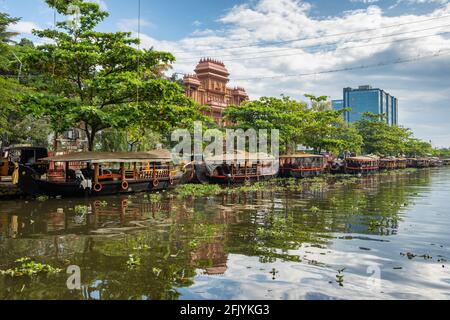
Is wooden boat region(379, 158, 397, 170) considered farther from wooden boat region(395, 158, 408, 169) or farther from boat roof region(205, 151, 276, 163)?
boat roof region(205, 151, 276, 163)

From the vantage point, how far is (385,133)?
5772 cm

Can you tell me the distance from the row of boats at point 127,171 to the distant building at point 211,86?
18.0m

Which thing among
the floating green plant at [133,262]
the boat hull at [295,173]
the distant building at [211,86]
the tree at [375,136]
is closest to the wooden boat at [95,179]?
the floating green plant at [133,262]

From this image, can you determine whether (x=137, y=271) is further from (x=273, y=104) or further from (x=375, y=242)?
(x=273, y=104)

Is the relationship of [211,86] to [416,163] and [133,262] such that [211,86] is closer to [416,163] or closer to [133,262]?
[416,163]

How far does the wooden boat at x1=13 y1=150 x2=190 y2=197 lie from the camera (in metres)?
17.2

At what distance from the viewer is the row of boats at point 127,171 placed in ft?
58.0

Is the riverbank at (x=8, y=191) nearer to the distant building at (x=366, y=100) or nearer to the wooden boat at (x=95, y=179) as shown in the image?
the wooden boat at (x=95, y=179)

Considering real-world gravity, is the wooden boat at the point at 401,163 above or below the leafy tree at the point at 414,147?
below

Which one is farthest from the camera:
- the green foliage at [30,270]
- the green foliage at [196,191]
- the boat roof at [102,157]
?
the green foliage at [196,191]

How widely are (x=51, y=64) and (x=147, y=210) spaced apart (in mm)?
10086

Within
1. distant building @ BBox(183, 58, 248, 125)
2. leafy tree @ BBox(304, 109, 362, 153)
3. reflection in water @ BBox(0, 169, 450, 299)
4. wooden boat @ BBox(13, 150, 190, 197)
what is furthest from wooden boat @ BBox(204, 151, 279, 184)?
distant building @ BBox(183, 58, 248, 125)

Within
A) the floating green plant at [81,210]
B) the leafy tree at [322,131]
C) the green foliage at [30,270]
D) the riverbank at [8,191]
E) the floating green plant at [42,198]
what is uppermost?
the leafy tree at [322,131]
